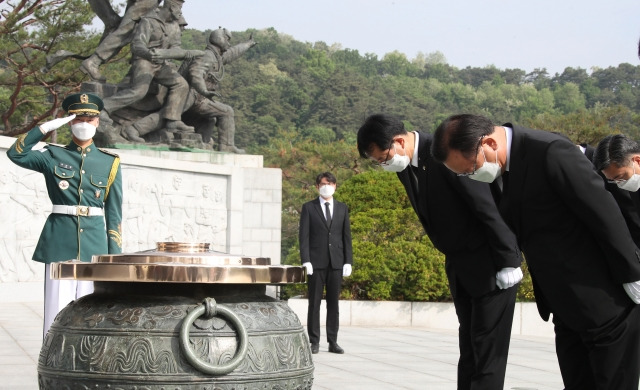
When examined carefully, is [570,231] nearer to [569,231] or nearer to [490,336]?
[569,231]

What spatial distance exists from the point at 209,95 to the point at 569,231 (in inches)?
515

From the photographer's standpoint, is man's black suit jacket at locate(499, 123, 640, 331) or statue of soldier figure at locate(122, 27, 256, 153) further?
statue of soldier figure at locate(122, 27, 256, 153)

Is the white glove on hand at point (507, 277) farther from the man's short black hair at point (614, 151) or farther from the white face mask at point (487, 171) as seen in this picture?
the white face mask at point (487, 171)

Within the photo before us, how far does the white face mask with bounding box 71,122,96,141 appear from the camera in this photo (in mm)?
5738

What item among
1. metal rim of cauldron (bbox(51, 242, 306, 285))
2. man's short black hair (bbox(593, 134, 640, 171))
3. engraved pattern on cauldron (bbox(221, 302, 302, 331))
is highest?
man's short black hair (bbox(593, 134, 640, 171))

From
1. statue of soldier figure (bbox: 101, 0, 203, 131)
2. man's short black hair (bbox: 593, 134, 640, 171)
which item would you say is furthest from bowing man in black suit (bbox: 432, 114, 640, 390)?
statue of soldier figure (bbox: 101, 0, 203, 131)

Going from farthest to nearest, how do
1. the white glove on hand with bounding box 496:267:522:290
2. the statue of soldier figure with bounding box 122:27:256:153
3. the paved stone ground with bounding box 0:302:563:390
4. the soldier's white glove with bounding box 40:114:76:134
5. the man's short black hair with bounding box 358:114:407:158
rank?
the statue of soldier figure with bounding box 122:27:256:153
the paved stone ground with bounding box 0:302:563:390
the soldier's white glove with bounding box 40:114:76:134
the man's short black hair with bounding box 358:114:407:158
the white glove on hand with bounding box 496:267:522:290

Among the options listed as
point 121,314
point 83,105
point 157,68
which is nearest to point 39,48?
point 157,68

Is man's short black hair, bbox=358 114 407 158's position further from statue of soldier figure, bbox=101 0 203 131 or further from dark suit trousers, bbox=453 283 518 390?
statue of soldier figure, bbox=101 0 203 131

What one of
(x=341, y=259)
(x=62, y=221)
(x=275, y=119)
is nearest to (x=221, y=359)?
(x=62, y=221)

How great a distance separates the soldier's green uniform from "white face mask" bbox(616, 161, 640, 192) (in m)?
2.86

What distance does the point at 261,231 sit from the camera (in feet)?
53.0

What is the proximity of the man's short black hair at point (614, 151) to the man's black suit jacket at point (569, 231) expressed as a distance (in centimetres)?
112

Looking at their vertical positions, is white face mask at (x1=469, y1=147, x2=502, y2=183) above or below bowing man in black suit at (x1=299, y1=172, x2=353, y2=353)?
above
